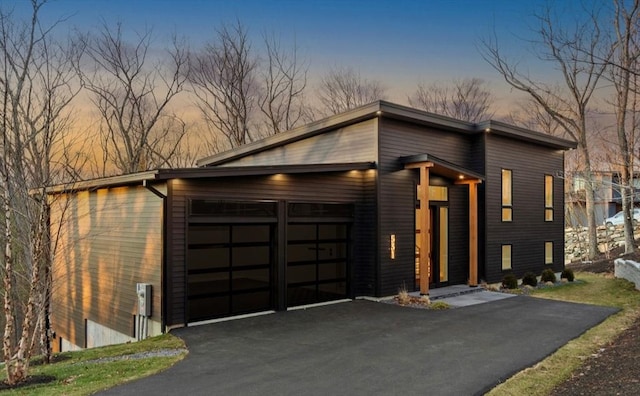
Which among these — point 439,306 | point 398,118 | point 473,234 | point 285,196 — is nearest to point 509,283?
point 473,234

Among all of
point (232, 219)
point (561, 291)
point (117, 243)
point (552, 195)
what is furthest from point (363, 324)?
point (552, 195)

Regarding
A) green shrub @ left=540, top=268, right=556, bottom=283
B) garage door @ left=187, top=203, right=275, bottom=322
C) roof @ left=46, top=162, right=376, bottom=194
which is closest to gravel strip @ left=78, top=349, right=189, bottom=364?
garage door @ left=187, top=203, right=275, bottom=322

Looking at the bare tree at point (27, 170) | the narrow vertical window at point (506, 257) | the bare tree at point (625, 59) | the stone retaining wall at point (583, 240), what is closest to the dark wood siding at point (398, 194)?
the narrow vertical window at point (506, 257)

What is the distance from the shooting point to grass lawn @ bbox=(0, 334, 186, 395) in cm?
546

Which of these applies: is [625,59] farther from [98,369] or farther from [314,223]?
[98,369]

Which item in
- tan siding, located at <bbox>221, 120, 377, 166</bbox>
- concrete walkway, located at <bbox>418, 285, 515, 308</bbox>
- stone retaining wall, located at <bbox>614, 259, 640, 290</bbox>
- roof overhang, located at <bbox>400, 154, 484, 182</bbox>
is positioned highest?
tan siding, located at <bbox>221, 120, 377, 166</bbox>

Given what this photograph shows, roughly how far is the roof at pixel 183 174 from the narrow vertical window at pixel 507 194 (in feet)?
20.3

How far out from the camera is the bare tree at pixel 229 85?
25.6m

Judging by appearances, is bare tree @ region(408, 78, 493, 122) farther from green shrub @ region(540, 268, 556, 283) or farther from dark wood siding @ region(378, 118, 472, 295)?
dark wood siding @ region(378, 118, 472, 295)

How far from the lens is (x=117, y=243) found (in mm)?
9703

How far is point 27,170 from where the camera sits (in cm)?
702

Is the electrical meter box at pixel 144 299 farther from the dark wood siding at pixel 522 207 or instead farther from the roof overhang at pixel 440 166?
the dark wood siding at pixel 522 207

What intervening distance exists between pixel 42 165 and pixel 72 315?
572cm

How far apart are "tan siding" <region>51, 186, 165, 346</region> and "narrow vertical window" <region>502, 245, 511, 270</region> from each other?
407 inches
